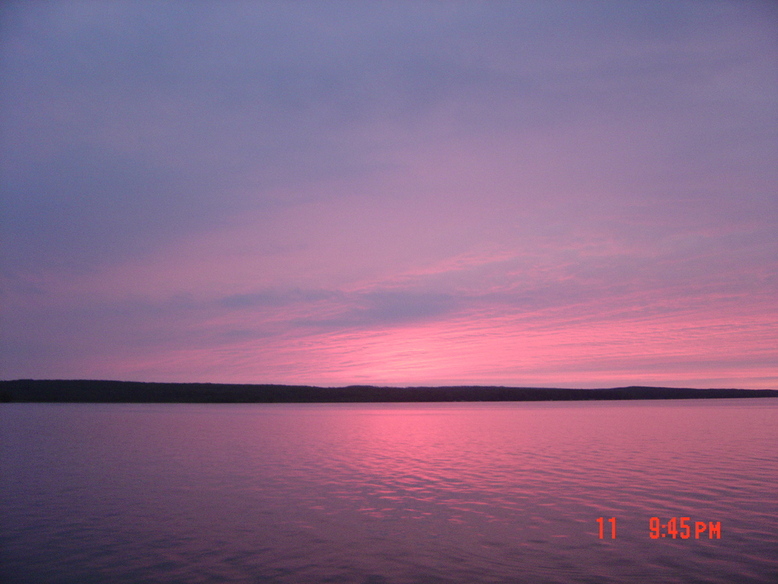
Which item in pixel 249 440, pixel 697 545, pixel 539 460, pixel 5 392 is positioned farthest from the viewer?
pixel 5 392

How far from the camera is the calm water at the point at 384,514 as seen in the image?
1384 cm

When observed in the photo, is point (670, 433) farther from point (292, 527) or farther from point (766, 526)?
point (292, 527)

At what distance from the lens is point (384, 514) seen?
1962cm

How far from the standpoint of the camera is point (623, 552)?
15.0 metres

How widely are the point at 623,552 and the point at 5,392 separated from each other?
233m

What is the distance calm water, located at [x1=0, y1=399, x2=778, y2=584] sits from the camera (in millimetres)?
13836

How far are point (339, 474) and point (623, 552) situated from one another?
1659cm

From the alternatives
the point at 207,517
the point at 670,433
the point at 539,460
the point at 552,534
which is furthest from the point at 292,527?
the point at 670,433

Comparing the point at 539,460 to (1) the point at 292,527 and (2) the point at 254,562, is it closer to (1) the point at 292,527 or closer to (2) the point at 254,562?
(1) the point at 292,527

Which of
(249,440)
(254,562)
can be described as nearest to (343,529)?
(254,562)

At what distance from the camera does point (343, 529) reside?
57.9ft

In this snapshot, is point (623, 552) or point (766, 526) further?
point (766, 526)

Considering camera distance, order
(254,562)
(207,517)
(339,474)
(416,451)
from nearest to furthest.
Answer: (254,562)
(207,517)
(339,474)
(416,451)

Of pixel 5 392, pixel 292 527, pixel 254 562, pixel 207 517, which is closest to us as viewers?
pixel 254 562
